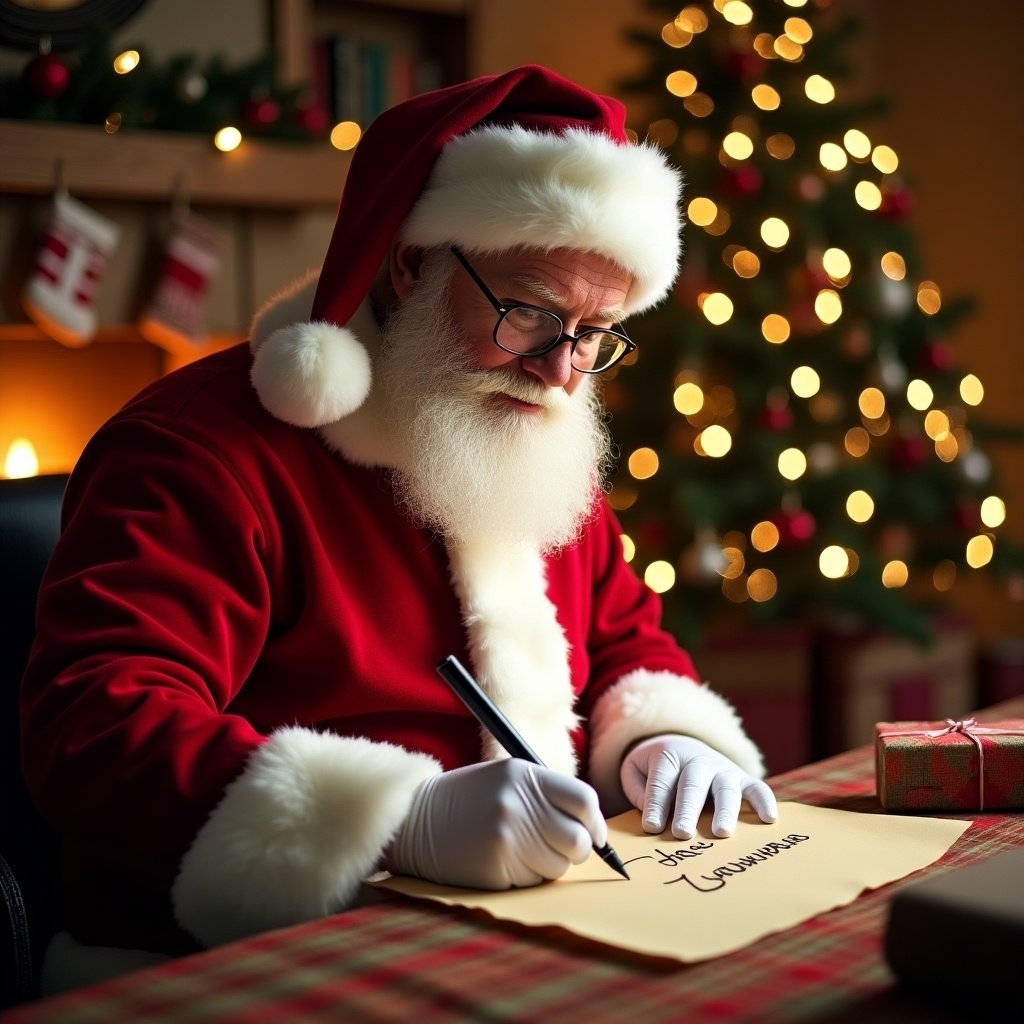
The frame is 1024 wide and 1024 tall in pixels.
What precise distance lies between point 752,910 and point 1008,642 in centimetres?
359

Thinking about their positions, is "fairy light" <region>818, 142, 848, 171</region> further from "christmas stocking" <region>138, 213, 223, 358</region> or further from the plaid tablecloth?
the plaid tablecloth

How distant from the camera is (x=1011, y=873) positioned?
82 centimetres

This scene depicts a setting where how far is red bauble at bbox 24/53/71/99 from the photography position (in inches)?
108

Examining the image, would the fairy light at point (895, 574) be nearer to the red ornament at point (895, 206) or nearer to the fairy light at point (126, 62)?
the red ornament at point (895, 206)

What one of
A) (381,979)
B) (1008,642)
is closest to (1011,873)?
(381,979)

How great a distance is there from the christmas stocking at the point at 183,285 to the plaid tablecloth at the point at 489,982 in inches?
93.2

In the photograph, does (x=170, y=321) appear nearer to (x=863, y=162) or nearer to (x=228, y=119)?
(x=228, y=119)

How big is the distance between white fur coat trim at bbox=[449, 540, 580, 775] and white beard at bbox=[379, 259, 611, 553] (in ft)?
0.13

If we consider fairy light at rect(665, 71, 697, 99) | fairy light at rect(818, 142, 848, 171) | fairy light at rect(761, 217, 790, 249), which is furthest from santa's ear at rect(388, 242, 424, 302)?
fairy light at rect(818, 142, 848, 171)

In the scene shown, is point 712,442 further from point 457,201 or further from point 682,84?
point 457,201

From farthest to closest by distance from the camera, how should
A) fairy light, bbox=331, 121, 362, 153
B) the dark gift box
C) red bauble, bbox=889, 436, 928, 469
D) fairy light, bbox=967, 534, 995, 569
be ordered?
fairy light, bbox=967, 534, 995, 569
red bauble, bbox=889, 436, 928, 469
fairy light, bbox=331, 121, 362, 153
the dark gift box

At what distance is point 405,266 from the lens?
1.53m

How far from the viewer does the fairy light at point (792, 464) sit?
3.47 m

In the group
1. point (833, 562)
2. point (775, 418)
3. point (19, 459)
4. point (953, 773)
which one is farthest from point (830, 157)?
point (953, 773)
